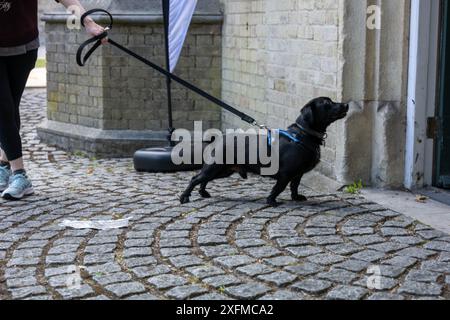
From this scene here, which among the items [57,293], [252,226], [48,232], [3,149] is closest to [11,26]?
[3,149]

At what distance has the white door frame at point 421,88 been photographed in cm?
667

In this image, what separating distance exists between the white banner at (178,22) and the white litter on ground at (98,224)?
288 centimetres

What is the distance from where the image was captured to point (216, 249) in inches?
198

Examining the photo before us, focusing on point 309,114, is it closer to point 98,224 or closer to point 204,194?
point 204,194

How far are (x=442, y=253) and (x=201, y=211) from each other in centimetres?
189

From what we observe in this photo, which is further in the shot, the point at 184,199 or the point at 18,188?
the point at 18,188

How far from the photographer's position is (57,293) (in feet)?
13.7

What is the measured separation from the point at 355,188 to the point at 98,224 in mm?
2265

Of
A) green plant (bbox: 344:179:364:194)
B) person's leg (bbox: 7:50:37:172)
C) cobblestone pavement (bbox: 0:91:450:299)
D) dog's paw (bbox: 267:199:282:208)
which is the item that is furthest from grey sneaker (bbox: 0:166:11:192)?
green plant (bbox: 344:179:364:194)

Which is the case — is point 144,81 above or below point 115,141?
above

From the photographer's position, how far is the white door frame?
263 inches

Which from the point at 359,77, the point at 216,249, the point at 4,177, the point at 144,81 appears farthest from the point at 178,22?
the point at 216,249

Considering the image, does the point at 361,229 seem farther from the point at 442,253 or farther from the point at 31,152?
the point at 31,152

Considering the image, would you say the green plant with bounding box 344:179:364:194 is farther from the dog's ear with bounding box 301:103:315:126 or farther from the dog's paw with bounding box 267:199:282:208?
the dog's ear with bounding box 301:103:315:126
